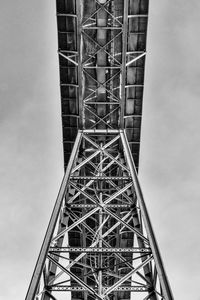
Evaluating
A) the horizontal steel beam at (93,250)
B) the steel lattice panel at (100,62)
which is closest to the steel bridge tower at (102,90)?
the steel lattice panel at (100,62)

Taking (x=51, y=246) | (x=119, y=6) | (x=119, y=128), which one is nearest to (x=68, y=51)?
(x=119, y=6)

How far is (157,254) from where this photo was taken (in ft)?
30.3

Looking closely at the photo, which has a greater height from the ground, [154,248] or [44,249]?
[44,249]

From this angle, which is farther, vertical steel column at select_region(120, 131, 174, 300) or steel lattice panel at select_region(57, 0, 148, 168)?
steel lattice panel at select_region(57, 0, 148, 168)

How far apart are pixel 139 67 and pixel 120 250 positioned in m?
9.57

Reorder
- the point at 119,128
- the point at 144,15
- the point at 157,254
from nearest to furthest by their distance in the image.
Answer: the point at 157,254 → the point at 144,15 → the point at 119,128

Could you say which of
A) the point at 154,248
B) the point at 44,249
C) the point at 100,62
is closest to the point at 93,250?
the point at 44,249

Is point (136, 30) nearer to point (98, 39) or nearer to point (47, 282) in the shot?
point (98, 39)

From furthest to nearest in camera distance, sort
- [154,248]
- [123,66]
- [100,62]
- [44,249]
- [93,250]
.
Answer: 1. [100,62]
2. [123,66]
3. [93,250]
4. [154,248]
5. [44,249]

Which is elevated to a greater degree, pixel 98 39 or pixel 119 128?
pixel 98 39

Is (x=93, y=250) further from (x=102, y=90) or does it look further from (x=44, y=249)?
(x=102, y=90)

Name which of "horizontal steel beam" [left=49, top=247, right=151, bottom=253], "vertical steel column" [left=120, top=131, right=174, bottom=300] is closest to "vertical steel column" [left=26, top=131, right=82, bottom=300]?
"horizontal steel beam" [left=49, top=247, right=151, bottom=253]

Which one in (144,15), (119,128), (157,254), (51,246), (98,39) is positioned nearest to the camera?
(157,254)

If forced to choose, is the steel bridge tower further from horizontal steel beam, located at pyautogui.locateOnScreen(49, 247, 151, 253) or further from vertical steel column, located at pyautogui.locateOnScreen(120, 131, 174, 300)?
horizontal steel beam, located at pyautogui.locateOnScreen(49, 247, 151, 253)
